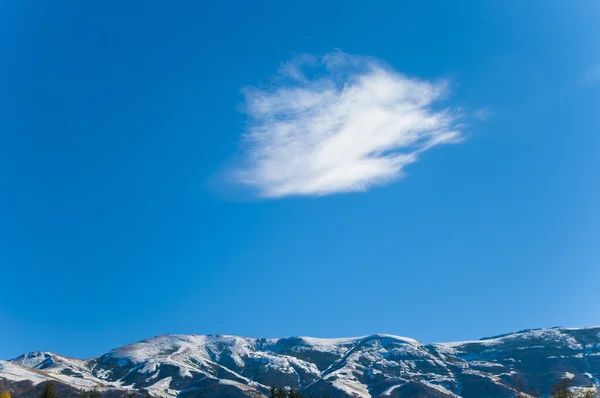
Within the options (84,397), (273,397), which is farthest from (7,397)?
(273,397)

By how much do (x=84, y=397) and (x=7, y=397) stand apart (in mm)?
32873

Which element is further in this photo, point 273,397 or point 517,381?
point 273,397

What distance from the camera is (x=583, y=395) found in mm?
74250

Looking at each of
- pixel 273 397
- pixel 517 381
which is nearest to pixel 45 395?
pixel 273 397

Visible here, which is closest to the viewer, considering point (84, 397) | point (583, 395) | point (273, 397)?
point (583, 395)

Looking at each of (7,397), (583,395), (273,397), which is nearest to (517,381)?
(583,395)

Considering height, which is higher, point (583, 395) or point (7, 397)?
point (7, 397)

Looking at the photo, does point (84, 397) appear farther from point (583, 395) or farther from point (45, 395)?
point (583, 395)

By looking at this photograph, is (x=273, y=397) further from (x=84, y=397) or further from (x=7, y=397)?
(x=7, y=397)

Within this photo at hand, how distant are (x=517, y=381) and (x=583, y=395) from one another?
368 inches

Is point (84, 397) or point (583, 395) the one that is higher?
point (84, 397)

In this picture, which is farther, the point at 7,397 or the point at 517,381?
the point at 7,397

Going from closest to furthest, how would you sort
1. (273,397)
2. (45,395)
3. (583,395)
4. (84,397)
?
(583,395)
(45,395)
(84,397)
(273,397)

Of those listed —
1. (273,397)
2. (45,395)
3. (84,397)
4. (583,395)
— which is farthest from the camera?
(273,397)
